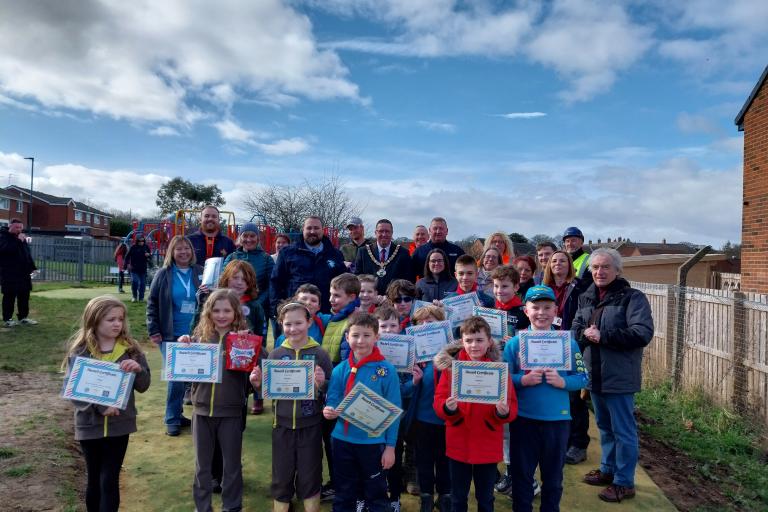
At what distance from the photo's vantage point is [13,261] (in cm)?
1065

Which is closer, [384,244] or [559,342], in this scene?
[559,342]

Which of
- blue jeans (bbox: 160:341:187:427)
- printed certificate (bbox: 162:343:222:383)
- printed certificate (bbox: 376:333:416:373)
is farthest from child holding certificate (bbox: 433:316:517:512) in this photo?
blue jeans (bbox: 160:341:187:427)

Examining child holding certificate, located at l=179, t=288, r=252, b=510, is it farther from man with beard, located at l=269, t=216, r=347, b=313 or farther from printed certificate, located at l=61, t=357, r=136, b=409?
man with beard, located at l=269, t=216, r=347, b=313

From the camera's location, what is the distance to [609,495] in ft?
14.9

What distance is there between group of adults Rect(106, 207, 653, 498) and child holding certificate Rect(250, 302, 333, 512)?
6.44ft

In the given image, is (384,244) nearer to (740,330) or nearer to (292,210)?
(740,330)

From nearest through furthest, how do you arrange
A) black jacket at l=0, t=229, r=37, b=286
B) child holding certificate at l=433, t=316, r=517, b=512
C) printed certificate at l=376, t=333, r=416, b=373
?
1. child holding certificate at l=433, t=316, r=517, b=512
2. printed certificate at l=376, t=333, r=416, b=373
3. black jacket at l=0, t=229, r=37, b=286

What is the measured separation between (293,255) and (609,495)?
12.9 ft

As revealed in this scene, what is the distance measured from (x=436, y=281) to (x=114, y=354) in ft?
10.2

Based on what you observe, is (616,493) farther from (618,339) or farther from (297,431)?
(297,431)

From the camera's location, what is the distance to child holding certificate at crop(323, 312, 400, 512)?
369 centimetres

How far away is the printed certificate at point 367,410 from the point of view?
3584 mm

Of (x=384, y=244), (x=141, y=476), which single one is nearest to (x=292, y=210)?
(x=384, y=244)

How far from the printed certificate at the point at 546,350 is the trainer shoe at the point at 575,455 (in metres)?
2.16
